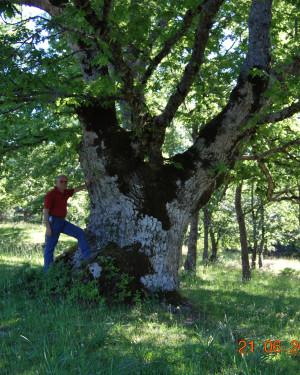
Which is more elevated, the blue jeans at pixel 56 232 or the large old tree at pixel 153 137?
the large old tree at pixel 153 137

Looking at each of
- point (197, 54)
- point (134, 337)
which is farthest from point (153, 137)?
point (134, 337)

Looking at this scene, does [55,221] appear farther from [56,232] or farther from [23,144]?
[23,144]

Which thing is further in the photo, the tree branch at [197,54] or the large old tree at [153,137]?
the large old tree at [153,137]

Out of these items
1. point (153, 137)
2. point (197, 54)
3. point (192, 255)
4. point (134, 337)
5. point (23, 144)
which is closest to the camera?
point (134, 337)

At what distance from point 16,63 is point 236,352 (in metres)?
5.04

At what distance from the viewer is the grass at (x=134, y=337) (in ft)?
11.2

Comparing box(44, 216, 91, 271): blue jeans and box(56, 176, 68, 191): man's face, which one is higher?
box(56, 176, 68, 191): man's face

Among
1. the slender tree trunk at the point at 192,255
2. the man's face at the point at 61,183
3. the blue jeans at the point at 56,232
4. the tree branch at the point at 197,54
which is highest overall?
the tree branch at the point at 197,54

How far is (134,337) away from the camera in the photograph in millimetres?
4309

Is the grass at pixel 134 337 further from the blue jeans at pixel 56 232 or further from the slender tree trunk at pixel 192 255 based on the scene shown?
the slender tree trunk at pixel 192 255

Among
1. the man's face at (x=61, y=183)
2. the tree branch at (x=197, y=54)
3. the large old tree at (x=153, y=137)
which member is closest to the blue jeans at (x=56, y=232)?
the large old tree at (x=153, y=137)

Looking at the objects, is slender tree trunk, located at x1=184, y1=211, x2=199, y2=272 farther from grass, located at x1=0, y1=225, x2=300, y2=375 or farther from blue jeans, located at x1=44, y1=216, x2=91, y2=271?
blue jeans, located at x1=44, y1=216, x2=91, y2=271

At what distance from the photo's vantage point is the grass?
3418 mm

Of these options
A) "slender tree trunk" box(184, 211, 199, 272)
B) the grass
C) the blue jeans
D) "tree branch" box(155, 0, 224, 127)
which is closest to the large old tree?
"tree branch" box(155, 0, 224, 127)
